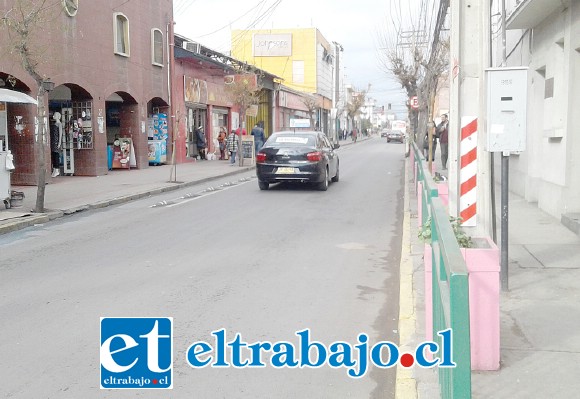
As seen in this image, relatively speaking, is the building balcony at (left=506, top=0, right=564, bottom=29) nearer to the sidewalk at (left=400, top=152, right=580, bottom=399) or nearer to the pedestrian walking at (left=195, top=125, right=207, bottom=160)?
the sidewalk at (left=400, top=152, right=580, bottom=399)

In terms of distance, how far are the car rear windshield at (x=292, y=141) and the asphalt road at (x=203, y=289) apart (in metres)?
4.01

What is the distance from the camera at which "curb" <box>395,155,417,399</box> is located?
4.19 meters

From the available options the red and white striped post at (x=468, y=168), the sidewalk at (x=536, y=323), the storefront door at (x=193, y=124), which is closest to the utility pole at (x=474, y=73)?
the red and white striped post at (x=468, y=168)

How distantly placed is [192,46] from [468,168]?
24304mm

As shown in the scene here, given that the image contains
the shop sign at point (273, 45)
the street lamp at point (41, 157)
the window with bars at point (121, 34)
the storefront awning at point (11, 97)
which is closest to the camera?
the storefront awning at point (11, 97)

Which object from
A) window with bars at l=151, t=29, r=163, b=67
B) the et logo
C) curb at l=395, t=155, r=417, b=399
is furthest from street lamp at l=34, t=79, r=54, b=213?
window with bars at l=151, t=29, r=163, b=67

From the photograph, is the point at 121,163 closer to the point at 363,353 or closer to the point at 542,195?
the point at 542,195

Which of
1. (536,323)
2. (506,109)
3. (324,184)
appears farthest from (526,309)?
(324,184)

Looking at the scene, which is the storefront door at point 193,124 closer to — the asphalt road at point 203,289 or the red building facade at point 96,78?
the red building facade at point 96,78

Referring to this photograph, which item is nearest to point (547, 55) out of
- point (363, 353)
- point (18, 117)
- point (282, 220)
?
point (282, 220)

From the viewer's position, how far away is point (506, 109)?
5836 mm

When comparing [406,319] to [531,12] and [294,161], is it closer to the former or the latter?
[531,12]

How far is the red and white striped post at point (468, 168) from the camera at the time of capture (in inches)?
236

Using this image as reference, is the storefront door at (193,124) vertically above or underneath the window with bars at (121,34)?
underneath
